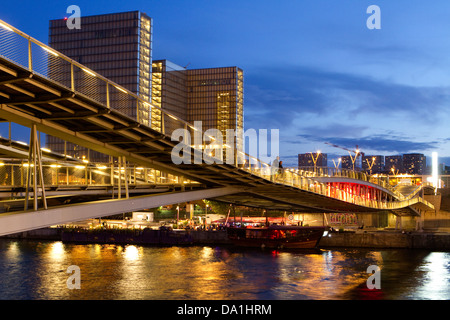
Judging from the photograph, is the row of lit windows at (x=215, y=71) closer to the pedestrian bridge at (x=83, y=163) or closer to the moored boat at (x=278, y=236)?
the moored boat at (x=278, y=236)

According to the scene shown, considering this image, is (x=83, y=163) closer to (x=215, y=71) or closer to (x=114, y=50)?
(x=114, y=50)

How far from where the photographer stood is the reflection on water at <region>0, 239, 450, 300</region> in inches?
1206

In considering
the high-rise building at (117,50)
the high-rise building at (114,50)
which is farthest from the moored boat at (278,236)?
the high-rise building at (117,50)

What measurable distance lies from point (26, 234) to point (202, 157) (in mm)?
45519

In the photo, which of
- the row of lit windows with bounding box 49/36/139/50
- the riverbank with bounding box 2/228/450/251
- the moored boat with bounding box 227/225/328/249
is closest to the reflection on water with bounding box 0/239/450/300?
the riverbank with bounding box 2/228/450/251

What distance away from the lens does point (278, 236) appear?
60562 mm

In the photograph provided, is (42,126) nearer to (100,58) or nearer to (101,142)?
(101,142)

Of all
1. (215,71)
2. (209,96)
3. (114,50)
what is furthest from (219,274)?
(215,71)

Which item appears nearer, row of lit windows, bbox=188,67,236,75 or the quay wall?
the quay wall

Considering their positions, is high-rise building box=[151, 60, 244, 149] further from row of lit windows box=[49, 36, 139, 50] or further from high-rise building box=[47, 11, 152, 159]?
high-rise building box=[47, 11, 152, 159]

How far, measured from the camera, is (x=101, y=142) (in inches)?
1082

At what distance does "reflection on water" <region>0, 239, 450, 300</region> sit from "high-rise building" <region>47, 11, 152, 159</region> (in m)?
63.0

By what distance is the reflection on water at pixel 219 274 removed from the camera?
Answer: 30641 millimetres
